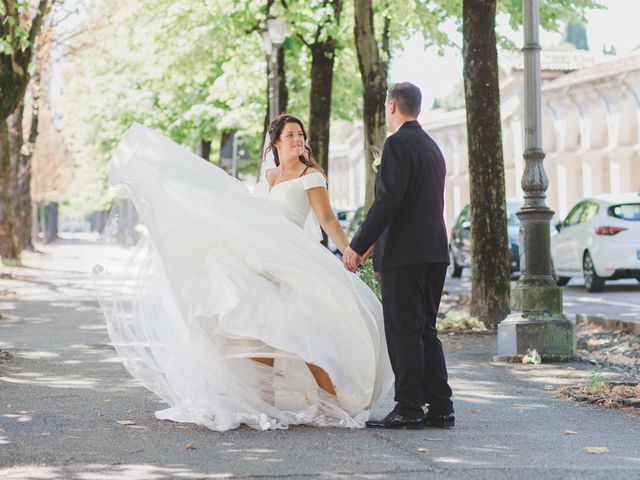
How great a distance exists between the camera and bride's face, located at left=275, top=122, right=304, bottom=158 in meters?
7.96

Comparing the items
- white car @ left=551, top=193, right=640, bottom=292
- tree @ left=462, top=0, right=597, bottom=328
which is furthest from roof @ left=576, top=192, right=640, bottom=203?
tree @ left=462, top=0, right=597, bottom=328

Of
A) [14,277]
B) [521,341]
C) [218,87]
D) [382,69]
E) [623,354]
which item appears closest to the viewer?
[521,341]

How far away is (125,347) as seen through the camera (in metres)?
7.93

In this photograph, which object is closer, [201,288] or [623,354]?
[201,288]

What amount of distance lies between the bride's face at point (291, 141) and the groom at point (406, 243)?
2.33 ft

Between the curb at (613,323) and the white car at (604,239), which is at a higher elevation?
the white car at (604,239)

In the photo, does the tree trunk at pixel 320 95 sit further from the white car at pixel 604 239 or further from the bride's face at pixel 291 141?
the bride's face at pixel 291 141

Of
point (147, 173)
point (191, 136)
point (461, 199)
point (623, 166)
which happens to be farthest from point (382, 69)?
point (461, 199)

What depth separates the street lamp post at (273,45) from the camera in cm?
2373

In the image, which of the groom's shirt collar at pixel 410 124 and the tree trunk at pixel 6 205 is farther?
the tree trunk at pixel 6 205

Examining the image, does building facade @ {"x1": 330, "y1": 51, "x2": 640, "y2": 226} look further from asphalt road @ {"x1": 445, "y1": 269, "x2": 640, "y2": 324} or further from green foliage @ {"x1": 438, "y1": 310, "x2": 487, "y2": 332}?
green foliage @ {"x1": 438, "y1": 310, "x2": 487, "y2": 332}

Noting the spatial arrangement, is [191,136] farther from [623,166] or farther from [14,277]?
[623,166]

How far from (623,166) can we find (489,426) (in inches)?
1842

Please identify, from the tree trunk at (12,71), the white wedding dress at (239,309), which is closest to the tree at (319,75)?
the tree trunk at (12,71)
